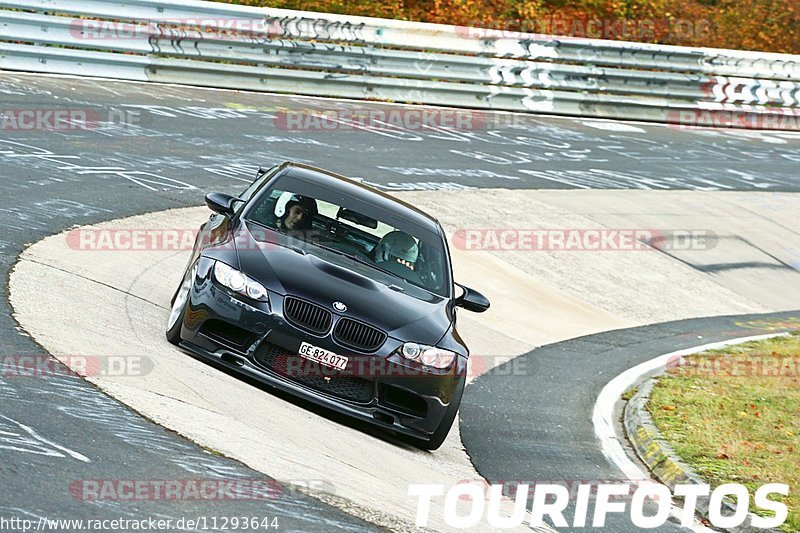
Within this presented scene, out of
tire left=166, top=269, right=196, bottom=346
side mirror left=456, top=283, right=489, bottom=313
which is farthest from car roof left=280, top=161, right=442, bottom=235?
tire left=166, top=269, right=196, bottom=346

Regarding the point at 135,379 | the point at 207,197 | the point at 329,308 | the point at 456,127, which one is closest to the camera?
the point at 135,379

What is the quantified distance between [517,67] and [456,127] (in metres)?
2.36

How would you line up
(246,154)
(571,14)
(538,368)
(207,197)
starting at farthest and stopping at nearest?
(571,14) < (246,154) < (538,368) < (207,197)

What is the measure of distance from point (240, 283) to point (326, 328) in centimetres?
69

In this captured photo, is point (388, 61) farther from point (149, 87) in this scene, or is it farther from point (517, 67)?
point (149, 87)

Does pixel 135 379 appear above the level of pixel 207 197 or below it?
below

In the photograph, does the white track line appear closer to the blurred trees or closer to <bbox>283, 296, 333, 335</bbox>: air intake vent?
<bbox>283, 296, 333, 335</bbox>: air intake vent

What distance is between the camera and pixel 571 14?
29438 mm

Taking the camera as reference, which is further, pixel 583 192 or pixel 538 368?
pixel 583 192

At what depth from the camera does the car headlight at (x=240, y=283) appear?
8.25 metres

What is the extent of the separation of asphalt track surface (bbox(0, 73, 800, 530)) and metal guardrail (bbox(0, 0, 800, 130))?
0.47m

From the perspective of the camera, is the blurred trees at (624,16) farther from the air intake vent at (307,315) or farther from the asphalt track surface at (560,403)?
the air intake vent at (307,315)

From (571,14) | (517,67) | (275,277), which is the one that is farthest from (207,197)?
(571,14)

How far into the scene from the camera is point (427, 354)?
8.32 meters
